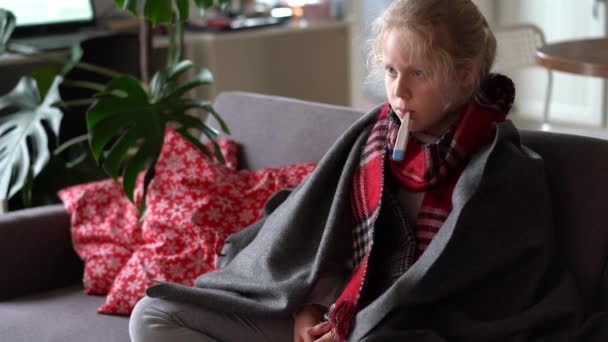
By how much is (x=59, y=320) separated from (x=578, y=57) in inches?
53.6

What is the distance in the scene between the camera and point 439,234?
1396mm

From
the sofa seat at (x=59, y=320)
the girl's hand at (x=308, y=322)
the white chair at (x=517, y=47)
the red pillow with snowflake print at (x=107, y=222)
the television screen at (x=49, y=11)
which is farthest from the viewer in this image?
the television screen at (x=49, y=11)

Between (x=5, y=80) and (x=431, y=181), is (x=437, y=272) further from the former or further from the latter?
(x=5, y=80)

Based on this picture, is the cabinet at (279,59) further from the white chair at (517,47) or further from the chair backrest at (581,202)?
the chair backrest at (581,202)

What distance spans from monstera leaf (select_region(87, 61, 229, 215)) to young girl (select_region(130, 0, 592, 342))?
478 millimetres

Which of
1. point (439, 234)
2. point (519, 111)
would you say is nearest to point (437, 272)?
point (439, 234)

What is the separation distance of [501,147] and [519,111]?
12.2 ft

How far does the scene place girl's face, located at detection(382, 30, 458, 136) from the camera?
1.43 m

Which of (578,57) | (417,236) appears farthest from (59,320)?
(578,57)

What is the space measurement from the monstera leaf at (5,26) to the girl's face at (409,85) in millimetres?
1447

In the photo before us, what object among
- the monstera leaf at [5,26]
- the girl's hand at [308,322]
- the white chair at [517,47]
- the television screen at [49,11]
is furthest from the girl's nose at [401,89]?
the television screen at [49,11]

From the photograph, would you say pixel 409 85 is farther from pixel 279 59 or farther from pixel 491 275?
pixel 279 59

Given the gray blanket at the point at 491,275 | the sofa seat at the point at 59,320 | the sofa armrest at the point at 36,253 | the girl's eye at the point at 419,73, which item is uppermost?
the girl's eye at the point at 419,73

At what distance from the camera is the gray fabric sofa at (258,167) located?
146 centimetres
